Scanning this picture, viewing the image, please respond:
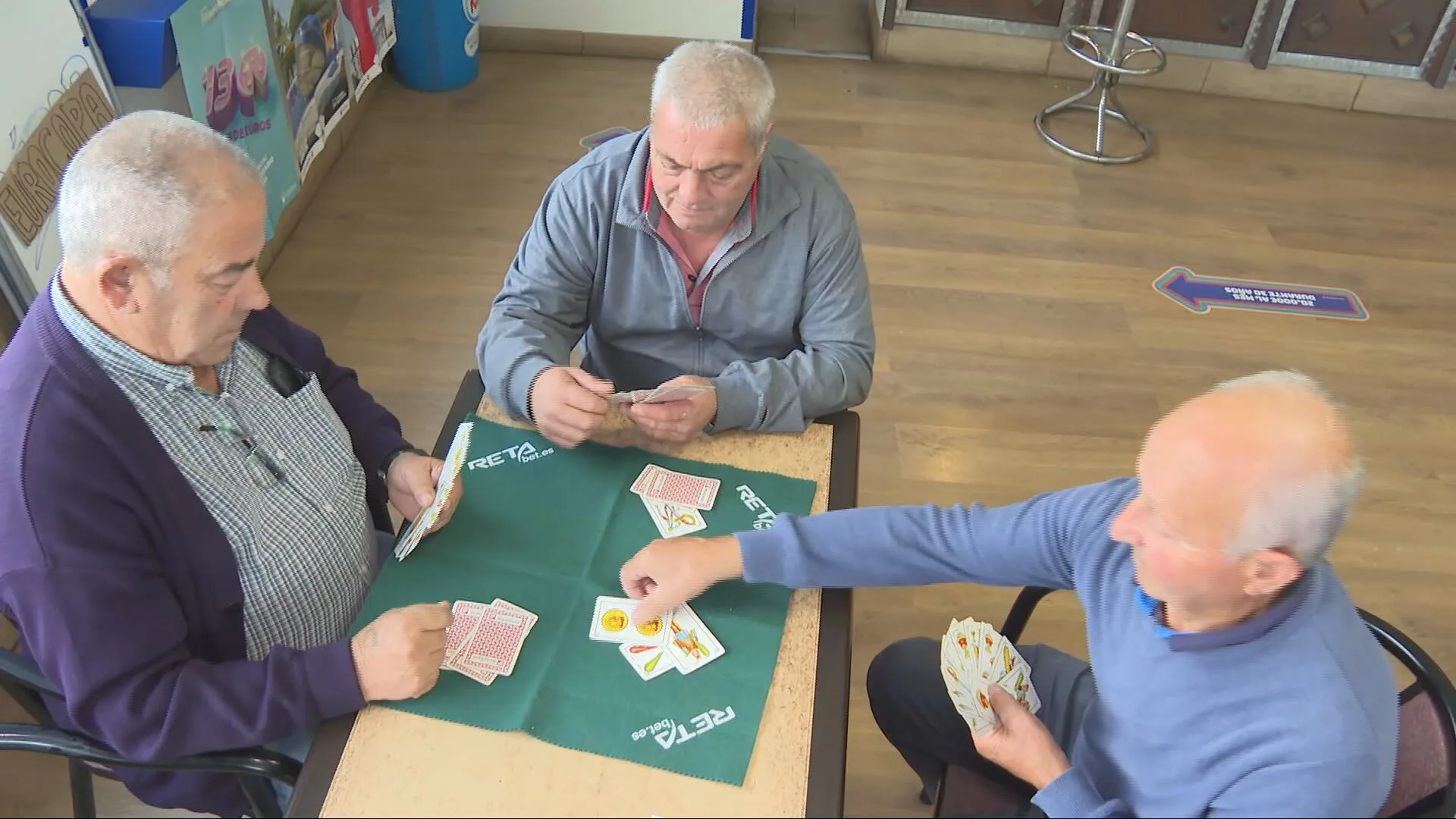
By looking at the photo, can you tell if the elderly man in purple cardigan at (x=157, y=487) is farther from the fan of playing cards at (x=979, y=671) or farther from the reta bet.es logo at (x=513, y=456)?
the fan of playing cards at (x=979, y=671)

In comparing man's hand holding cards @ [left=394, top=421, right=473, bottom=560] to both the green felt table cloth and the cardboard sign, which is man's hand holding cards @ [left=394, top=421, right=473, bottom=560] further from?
the cardboard sign

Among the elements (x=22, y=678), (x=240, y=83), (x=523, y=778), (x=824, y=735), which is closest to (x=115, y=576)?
(x=22, y=678)

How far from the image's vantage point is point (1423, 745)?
4.86 feet

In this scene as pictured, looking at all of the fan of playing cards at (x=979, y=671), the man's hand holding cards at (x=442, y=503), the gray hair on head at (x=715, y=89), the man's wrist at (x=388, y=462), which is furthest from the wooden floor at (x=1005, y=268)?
the gray hair on head at (x=715, y=89)

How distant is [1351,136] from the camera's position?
17.1 feet

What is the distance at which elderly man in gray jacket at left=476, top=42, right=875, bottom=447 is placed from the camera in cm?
181

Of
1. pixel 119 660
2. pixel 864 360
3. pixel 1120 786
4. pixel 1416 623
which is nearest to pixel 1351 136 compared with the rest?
pixel 1416 623

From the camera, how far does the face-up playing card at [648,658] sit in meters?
1.46

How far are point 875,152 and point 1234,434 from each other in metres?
3.81

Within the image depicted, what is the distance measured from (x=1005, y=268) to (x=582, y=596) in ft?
10.1

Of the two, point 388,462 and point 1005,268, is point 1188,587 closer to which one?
point 388,462

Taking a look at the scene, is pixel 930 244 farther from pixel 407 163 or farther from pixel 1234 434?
pixel 1234 434

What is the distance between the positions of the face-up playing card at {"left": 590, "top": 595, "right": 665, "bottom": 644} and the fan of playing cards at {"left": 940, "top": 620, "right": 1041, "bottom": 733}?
0.47m

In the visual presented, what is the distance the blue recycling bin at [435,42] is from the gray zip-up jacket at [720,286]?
10.4 feet
